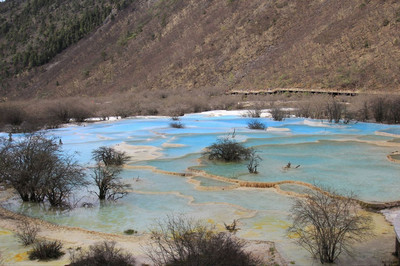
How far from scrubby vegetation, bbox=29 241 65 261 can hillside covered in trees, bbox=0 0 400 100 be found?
94.2 ft

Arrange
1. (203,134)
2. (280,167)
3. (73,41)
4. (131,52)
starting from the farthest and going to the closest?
(73,41), (131,52), (203,134), (280,167)

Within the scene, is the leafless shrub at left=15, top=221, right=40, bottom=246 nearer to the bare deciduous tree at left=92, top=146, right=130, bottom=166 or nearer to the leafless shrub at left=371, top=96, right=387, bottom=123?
the bare deciduous tree at left=92, top=146, right=130, bottom=166

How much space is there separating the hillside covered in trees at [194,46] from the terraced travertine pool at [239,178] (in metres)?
17.3

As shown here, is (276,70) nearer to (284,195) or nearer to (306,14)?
(306,14)

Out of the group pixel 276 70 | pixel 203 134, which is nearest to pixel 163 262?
pixel 203 134

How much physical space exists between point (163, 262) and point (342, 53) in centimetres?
3559

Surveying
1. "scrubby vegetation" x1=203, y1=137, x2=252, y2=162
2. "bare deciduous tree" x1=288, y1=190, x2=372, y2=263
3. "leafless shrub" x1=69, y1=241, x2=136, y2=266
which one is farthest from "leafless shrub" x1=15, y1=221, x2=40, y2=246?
"scrubby vegetation" x1=203, y1=137, x2=252, y2=162

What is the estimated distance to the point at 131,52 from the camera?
213 feet

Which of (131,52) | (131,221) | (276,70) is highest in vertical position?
(131,52)

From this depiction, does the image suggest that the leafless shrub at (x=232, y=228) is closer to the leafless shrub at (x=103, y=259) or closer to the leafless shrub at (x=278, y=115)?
the leafless shrub at (x=103, y=259)

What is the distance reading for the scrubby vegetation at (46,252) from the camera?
21.5 ft

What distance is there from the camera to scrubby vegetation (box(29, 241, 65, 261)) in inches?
258

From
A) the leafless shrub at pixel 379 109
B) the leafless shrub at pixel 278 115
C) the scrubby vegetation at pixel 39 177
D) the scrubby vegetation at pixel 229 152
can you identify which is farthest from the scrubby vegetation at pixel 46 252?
the leafless shrub at pixel 278 115

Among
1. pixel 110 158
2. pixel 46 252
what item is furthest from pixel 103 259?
pixel 110 158
